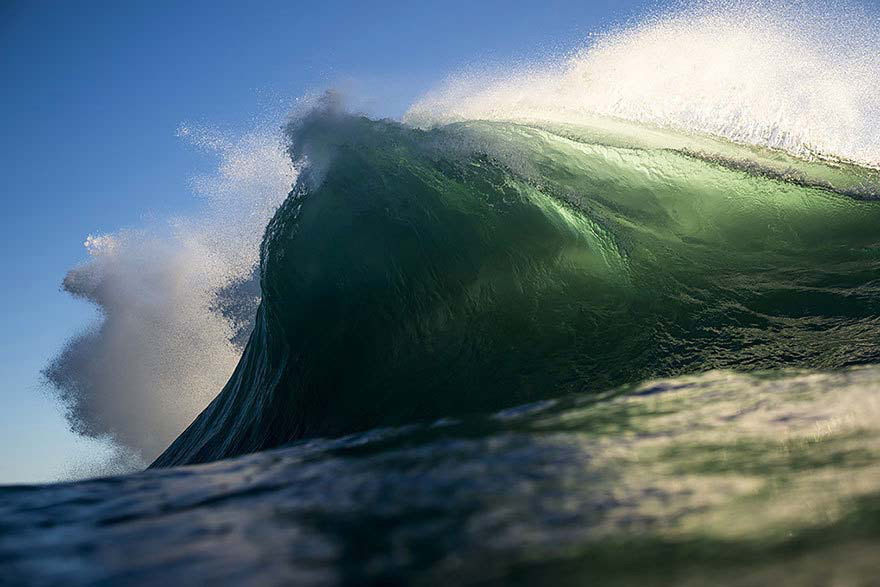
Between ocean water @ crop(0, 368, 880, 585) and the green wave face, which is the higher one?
the green wave face

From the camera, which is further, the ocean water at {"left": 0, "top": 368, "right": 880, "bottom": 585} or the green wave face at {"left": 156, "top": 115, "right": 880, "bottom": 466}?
the green wave face at {"left": 156, "top": 115, "right": 880, "bottom": 466}

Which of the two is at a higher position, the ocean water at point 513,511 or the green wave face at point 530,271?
the green wave face at point 530,271

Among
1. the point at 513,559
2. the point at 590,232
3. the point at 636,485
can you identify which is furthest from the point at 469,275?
the point at 513,559

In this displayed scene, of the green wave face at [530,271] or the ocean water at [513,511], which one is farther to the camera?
the green wave face at [530,271]

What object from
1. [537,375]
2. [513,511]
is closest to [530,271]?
[537,375]

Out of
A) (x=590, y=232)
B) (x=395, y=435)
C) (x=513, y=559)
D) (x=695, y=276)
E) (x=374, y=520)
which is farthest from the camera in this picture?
(x=590, y=232)

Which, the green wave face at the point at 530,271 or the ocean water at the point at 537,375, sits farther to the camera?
the green wave face at the point at 530,271

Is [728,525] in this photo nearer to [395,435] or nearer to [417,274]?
[395,435]

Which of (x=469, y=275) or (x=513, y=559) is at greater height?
(x=469, y=275)

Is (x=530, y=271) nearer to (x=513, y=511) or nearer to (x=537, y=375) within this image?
(x=537, y=375)
